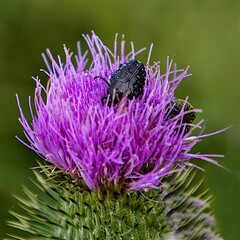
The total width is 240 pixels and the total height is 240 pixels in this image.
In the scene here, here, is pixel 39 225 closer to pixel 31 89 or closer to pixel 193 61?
pixel 31 89

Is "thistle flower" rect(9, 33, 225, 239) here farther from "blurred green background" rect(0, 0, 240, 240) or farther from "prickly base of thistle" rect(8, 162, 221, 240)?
"blurred green background" rect(0, 0, 240, 240)

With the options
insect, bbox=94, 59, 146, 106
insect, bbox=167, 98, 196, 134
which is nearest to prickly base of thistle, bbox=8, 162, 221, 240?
insect, bbox=167, 98, 196, 134

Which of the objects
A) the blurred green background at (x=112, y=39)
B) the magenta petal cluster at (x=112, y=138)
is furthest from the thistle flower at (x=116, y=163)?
the blurred green background at (x=112, y=39)

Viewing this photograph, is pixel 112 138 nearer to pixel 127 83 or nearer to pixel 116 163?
pixel 116 163

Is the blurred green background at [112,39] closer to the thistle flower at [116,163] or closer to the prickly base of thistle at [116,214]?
the prickly base of thistle at [116,214]

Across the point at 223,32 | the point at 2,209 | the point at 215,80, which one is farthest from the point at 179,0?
the point at 2,209

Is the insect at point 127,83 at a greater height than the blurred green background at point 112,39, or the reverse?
Answer: the blurred green background at point 112,39

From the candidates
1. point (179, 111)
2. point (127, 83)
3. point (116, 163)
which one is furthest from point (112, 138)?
point (179, 111)

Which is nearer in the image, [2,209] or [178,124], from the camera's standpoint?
[178,124]
